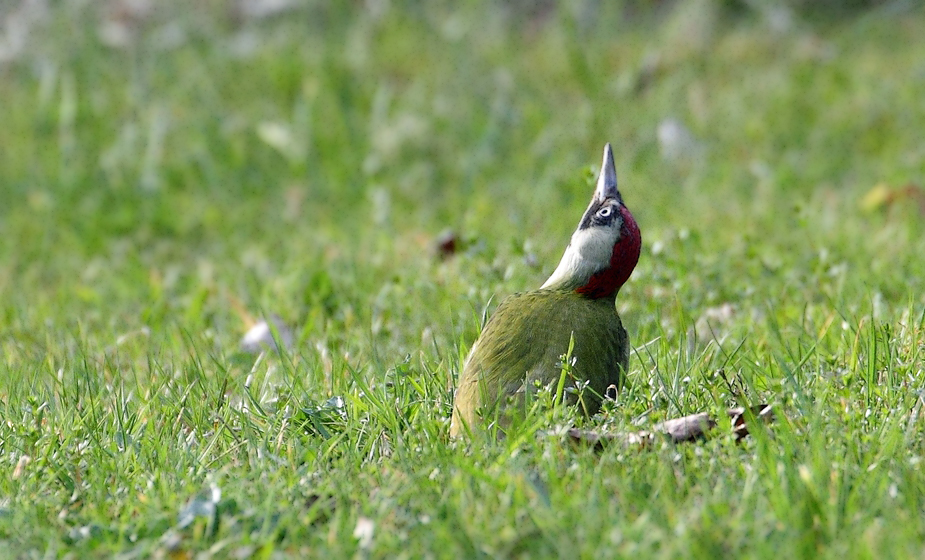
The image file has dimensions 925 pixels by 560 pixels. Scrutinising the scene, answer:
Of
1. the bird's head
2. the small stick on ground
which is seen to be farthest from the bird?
the small stick on ground

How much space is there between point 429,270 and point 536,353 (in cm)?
211

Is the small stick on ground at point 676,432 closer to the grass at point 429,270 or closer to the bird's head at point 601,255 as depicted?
the grass at point 429,270

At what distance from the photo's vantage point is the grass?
2.45m

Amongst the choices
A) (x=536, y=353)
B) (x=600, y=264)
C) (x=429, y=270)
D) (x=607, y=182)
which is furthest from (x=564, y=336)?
(x=429, y=270)

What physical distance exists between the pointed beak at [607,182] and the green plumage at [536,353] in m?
0.34

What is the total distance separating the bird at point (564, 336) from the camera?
9.30 ft

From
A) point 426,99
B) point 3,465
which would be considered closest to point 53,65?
point 426,99

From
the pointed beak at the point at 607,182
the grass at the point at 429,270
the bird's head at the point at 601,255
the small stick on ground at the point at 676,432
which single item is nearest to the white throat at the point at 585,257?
the bird's head at the point at 601,255

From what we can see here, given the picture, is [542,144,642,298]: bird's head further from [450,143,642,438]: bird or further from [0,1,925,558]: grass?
[0,1,925,558]: grass

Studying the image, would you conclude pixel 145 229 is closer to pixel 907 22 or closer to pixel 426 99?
pixel 426 99

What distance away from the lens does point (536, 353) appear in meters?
2.88

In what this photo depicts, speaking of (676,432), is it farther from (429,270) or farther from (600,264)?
(429,270)

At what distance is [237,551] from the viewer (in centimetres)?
234

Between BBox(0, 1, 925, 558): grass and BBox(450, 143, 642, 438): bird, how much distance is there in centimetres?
10
